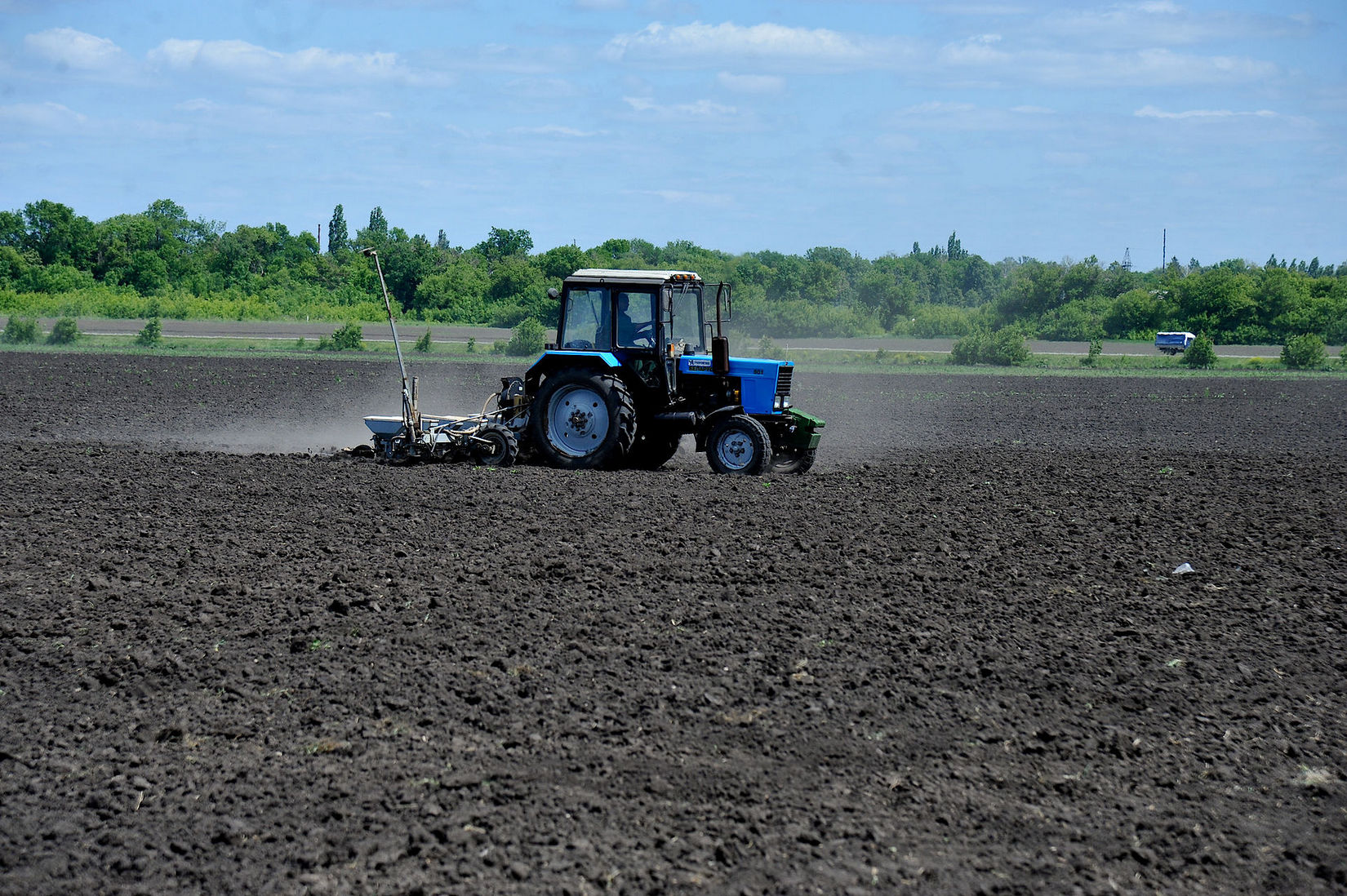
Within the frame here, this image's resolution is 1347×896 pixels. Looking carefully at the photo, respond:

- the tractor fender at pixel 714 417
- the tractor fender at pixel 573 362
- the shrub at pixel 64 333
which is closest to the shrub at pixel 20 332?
the shrub at pixel 64 333

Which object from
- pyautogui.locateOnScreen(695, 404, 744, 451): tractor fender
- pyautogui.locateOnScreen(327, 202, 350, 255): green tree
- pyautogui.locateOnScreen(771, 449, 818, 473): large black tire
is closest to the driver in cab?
pyautogui.locateOnScreen(695, 404, 744, 451): tractor fender

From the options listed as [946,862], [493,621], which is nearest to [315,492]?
[493,621]

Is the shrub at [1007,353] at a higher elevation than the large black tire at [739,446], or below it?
higher

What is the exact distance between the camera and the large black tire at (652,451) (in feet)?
48.3

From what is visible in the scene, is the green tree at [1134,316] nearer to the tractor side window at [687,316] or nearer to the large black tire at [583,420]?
the tractor side window at [687,316]

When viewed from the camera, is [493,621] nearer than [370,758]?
No

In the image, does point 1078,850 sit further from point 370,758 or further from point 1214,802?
point 370,758

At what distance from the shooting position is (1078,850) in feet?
15.9

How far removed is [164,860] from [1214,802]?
4380 mm

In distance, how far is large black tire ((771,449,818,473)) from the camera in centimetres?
1405

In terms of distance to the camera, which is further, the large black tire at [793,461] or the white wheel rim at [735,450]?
the large black tire at [793,461]

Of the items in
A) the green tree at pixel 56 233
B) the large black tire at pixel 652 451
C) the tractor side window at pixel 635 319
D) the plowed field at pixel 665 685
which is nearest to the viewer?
the plowed field at pixel 665 685

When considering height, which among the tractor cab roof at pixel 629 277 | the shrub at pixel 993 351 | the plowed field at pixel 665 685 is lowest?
the plowed field at pixel 665 685

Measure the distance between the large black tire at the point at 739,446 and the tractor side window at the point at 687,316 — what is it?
1071mm
